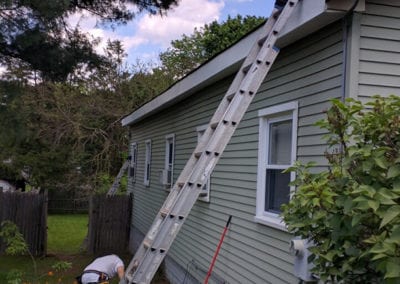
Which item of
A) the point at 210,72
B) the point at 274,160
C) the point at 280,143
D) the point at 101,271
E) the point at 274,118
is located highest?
the point at 210,72

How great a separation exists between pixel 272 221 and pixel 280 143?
90 cm

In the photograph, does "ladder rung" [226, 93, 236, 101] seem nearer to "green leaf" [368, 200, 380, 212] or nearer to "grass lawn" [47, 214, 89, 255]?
"green leaf" [368, 200, 380, 212]

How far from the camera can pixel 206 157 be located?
4.42 meters

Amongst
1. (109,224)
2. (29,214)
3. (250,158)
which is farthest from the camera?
(109,224)

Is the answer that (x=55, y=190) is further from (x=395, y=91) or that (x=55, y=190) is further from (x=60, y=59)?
(x=395, y=91)

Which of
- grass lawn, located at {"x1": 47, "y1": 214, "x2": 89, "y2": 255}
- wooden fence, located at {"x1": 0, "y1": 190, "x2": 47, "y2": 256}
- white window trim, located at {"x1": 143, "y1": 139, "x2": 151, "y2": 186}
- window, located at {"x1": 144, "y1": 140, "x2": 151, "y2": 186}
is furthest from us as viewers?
grass lawn, located at {"x1": 47, "y1": 214, "x2": 89, "y2": 255}

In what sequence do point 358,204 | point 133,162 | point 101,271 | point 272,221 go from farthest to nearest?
point 133,162
point 101,271
point 272,221
point 358,204

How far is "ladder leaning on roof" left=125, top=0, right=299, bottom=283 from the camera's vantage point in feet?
13.7

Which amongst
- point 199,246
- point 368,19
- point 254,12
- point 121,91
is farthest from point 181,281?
point 254,12

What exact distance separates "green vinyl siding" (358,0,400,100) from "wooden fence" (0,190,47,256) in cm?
1185

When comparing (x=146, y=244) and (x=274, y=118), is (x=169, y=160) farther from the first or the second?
(x=146, y=244)

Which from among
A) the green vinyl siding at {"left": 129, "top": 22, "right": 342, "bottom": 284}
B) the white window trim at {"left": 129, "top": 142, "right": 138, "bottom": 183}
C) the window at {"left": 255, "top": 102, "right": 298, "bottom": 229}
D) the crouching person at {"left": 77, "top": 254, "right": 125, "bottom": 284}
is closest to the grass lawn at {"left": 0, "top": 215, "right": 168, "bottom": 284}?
the crouching person at {"left": 77, "top": 254, "right": 125, "bottom": 284}

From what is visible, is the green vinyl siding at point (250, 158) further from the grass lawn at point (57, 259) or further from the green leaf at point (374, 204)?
the grass lawn at point (57, 259)

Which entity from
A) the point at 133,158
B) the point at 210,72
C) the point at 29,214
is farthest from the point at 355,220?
the point at 133,158
